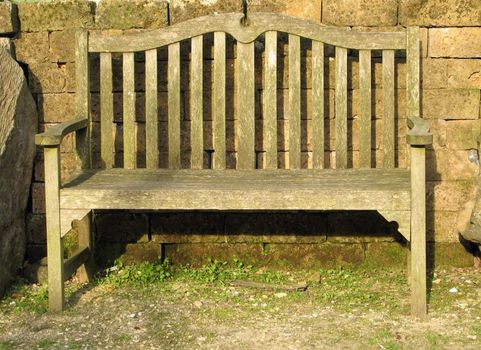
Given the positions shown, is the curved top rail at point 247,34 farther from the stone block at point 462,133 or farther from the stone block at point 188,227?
the stone block at point 188,227

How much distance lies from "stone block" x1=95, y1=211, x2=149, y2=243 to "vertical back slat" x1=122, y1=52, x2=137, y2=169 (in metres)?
0.43

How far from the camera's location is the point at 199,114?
480 centimetres

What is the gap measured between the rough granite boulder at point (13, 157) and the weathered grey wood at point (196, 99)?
1002 millimetres

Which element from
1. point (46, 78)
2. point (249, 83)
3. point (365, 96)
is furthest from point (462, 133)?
point (46, 78)

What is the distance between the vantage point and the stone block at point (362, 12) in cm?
494

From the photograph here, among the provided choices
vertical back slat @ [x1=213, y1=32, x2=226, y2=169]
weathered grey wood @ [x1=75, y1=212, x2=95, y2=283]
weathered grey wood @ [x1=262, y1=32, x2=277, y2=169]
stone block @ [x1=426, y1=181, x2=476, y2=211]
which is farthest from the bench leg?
stone block @ [x1=426, y1=181, x2=476, y2=211]

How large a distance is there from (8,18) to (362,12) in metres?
2.23

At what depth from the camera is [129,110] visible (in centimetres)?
483

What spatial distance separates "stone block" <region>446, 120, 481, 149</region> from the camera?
198 inches

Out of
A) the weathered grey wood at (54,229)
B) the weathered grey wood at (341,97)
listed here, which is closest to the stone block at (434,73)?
the weathered grey wood at (341,97)

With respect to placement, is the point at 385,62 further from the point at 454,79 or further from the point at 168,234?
the point at 168,234

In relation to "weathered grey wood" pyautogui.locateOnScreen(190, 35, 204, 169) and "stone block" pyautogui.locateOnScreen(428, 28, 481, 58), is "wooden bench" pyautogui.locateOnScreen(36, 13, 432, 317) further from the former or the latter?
"stone block" pyautogui.locateOnScreen(428, 28, 481, 58)

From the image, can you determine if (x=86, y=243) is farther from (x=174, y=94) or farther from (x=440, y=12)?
(x=440, y=12)

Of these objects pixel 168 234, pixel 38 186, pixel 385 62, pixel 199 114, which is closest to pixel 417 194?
pixel 385 62
